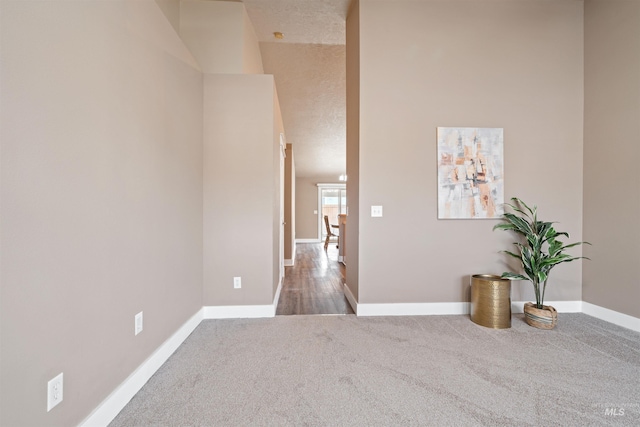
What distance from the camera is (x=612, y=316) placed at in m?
2.53

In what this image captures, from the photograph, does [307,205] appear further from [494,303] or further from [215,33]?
[494,303]

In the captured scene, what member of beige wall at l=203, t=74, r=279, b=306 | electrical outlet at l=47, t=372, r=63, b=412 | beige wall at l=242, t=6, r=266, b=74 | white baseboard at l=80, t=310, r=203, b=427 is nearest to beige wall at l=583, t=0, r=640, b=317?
beige wall at l=203, t=74, r=279, b=306

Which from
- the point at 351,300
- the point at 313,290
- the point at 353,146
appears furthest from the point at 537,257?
the point at 313,290

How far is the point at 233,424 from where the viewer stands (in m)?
1.32

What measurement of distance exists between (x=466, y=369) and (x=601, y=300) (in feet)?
6.45

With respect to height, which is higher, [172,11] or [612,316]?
[172,11]

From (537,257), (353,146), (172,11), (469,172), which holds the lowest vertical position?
(537,257)

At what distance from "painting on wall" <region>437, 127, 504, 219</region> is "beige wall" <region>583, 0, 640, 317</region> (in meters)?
0.88

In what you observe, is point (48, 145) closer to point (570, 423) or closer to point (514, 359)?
point (570, 423)

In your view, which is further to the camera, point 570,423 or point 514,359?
point 514,359

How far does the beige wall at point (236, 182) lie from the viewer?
2648 mm

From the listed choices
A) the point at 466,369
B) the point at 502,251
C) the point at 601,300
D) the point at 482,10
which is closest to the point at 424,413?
the point at 466,369

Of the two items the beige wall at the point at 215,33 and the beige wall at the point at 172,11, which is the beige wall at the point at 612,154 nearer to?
the beige wall at the point at 215,33

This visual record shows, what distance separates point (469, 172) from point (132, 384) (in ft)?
10.3
